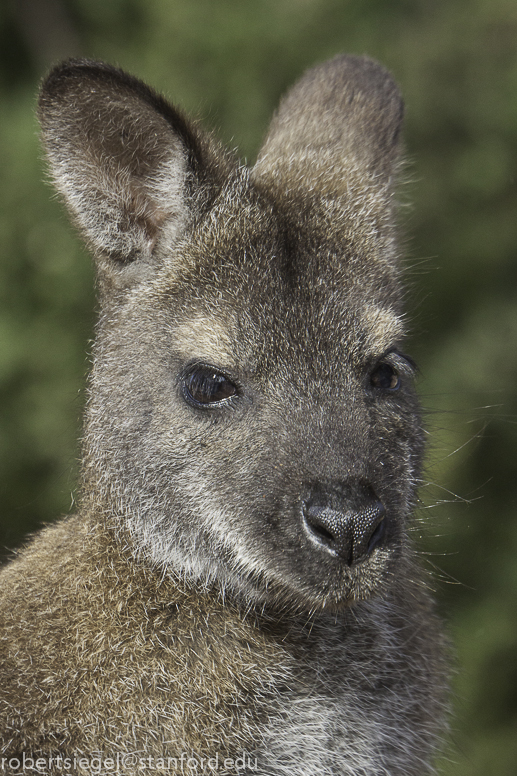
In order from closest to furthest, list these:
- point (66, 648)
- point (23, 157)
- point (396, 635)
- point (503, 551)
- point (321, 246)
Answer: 1. point (66, 648)
2. point (321, 246)
3. point (396, 635)
4. point (23, 157)
5. point (503, 551)

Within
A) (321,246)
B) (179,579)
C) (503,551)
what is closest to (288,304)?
(321,246)

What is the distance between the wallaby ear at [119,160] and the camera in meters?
3.47

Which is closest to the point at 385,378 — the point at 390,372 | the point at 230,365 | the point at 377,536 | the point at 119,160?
A: the point at 390,372

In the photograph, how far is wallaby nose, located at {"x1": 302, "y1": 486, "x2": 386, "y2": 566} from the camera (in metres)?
3.04

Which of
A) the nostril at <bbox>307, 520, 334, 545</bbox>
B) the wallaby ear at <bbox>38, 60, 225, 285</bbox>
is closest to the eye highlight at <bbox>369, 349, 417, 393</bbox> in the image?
the nostril at <bbox>307, 520, 334, 545</bbox>

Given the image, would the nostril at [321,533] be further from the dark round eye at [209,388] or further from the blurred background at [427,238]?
the blurred background at [427,238]

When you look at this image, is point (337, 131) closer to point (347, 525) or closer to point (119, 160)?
point (119, 160)

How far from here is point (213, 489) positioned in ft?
11.0

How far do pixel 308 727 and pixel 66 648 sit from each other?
41.4 inches

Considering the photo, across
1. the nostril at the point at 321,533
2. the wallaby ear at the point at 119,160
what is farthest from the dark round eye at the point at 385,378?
the wallaby ear at the point at 119,160

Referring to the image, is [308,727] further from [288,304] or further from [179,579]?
[288,304]

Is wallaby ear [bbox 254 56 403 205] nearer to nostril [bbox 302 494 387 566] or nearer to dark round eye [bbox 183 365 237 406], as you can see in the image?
dark round eye [bbox 183 365 237 406]

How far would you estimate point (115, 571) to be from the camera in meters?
3.65

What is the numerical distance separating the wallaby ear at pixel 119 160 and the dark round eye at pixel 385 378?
108 cm
